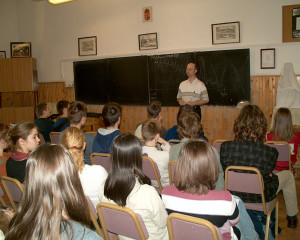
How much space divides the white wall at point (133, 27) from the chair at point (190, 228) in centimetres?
440

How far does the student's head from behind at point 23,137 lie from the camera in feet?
8.75

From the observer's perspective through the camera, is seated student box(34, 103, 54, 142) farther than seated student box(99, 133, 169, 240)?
Yes

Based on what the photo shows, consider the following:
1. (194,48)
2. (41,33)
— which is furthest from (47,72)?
(194,48)

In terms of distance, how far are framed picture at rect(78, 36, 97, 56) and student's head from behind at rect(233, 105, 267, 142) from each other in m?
5.31

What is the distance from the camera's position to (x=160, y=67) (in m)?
6.34

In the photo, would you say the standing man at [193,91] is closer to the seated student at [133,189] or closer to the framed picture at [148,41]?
the framed picture at [148,41]

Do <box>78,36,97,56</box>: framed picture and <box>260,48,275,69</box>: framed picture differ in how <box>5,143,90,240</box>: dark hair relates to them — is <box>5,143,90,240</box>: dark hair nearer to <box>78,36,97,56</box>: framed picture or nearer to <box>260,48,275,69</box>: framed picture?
<box>260,48,275,69</box>: framed picture

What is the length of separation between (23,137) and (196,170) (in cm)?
177

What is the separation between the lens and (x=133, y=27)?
665cm

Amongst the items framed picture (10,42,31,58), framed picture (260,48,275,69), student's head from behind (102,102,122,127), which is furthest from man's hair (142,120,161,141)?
framed picture (10,42,31,58)

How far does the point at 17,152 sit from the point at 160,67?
166 inches

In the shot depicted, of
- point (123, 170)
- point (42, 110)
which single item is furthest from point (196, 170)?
point (42, 110)

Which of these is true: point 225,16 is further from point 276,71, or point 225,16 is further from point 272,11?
point 276,71

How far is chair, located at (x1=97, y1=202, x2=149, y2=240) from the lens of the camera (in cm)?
166
